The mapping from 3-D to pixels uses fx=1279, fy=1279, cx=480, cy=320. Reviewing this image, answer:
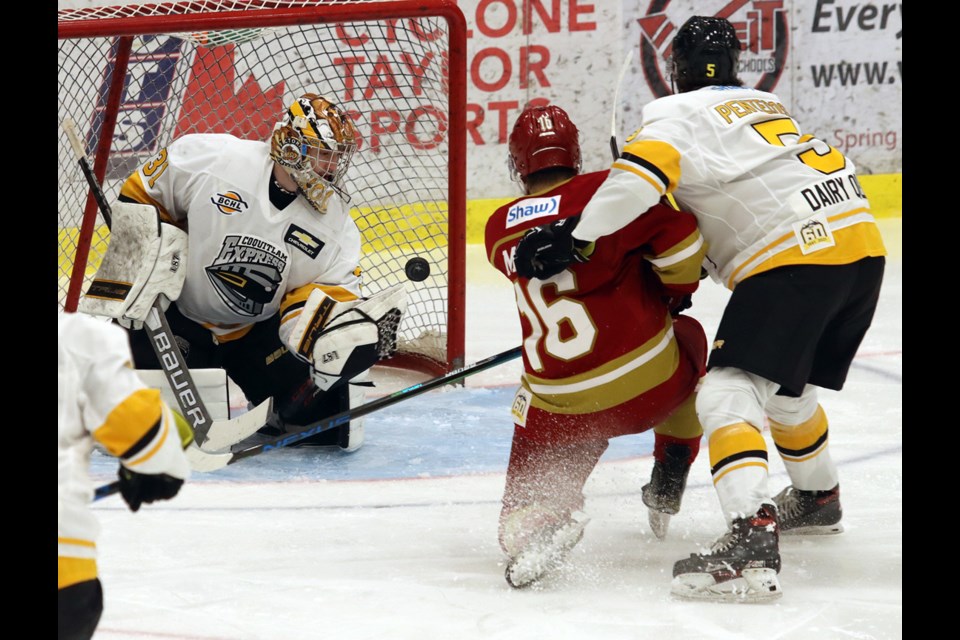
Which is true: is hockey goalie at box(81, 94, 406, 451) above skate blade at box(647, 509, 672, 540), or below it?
above

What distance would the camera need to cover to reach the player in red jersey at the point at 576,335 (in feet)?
7.20

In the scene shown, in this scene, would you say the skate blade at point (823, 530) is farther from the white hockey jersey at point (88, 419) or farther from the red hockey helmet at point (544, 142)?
the white hockey jersey at point (88, 419)

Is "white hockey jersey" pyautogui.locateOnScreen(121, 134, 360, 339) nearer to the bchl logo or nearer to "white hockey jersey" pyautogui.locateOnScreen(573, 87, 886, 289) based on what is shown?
the bchl logo

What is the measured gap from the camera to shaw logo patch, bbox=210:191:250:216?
3.09 metres

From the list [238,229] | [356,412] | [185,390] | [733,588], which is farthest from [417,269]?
[733,588]

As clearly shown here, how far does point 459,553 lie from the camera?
2.34 metres

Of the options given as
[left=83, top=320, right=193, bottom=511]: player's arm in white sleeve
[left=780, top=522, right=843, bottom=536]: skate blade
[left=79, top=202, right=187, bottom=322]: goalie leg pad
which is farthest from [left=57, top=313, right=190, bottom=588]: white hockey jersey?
[left=79, top=202, right=187, bottom=322]: goalie leg pad

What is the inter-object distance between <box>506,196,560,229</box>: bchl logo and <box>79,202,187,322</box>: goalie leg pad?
1083mm

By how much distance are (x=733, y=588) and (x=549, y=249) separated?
0.62 meters

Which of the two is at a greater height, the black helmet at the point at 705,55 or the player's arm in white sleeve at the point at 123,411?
the black helmet at the point at 705,55

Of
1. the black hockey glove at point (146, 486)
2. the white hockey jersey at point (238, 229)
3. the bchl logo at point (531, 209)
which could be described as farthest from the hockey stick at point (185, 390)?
the black hockey glove at point (146, 486)

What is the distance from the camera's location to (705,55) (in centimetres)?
228

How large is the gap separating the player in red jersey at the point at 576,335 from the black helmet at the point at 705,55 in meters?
0.23

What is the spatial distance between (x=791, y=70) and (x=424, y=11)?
2.85 m
